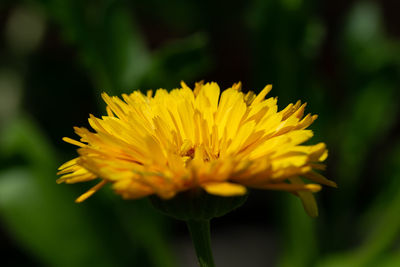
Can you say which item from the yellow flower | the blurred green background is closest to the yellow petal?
the yellow flower

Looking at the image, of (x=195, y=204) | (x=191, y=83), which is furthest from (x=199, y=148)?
(x=191, y=83)

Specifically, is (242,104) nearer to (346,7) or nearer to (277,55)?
(277,55)

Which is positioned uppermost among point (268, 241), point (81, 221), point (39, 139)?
point (39, 139)

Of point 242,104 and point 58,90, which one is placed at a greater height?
point 58,90

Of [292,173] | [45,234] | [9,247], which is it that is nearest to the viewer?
[292,173]

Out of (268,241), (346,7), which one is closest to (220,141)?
(268,241)

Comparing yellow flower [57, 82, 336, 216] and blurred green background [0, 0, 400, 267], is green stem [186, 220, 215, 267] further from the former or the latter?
blurred green background [0, 0, 400, 267]

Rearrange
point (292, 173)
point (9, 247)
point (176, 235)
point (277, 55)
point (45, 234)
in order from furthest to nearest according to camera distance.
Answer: point (176, 235)
point (9, 247)
point (277, 55)
point (45, 234)
point (292, 173)

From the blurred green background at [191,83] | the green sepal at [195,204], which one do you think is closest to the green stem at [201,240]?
the green sepal at [195,204]
